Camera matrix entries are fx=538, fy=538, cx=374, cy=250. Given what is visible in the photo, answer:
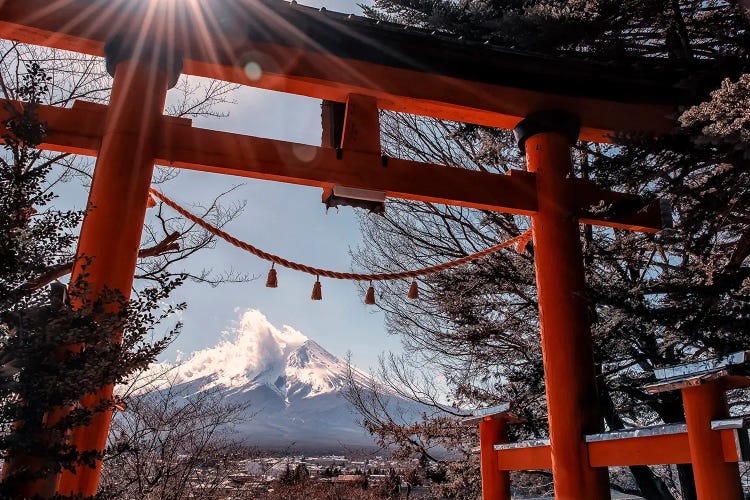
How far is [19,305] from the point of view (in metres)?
1.87

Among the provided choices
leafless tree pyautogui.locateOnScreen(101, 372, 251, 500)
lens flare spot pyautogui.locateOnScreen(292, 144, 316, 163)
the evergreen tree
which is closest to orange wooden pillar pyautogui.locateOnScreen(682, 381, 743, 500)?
the evergreen tree

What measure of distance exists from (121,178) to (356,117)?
1.51 meters

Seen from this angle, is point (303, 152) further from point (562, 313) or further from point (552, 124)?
point (562, 313)

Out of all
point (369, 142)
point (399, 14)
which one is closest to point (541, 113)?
point (369, 142)

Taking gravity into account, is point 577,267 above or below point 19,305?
above

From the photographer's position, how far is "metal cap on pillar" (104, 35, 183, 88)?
128 inches

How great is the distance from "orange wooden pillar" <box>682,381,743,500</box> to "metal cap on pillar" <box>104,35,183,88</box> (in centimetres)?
326

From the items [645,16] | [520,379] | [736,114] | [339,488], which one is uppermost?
[645,16]

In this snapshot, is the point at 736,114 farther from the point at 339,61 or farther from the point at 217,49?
the point at 217,49

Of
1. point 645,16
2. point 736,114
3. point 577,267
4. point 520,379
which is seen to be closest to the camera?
point 736,114

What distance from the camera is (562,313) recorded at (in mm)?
3434

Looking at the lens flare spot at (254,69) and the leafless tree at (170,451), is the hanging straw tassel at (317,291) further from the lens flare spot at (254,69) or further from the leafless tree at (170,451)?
the leafless tree at (170,451)

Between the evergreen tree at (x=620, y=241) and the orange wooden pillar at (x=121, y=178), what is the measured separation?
2.52m

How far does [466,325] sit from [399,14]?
411 centimetres
